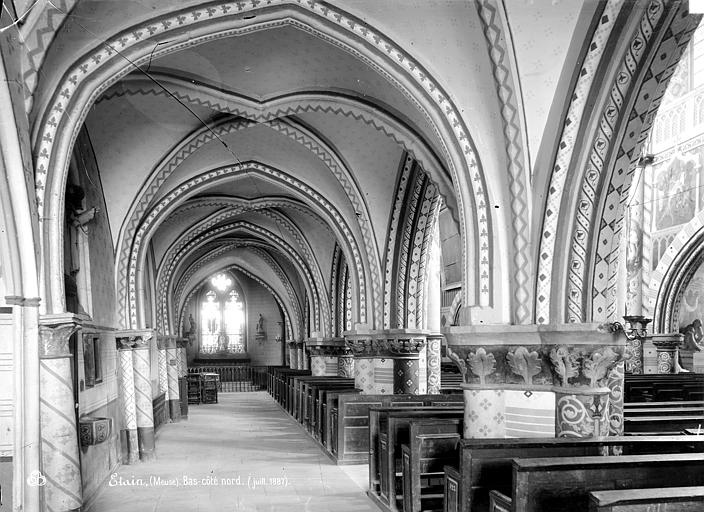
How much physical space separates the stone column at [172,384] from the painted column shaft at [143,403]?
525 cm

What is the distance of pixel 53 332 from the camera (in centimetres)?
658

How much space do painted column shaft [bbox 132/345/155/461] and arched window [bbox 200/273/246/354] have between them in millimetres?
20133

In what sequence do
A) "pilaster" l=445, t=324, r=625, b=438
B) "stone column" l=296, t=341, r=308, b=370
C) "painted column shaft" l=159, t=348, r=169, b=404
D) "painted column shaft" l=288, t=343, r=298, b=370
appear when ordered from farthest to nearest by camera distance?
"painted column shaft" l=288, t=343, r=298, b=370
"stone column" l=296, t=341, r=308, b=370
"painted column shaft" l=159, t=348, r=169, b=404
"pilaster" l=445, t=324, r=625, b=438

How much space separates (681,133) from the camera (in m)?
17.2

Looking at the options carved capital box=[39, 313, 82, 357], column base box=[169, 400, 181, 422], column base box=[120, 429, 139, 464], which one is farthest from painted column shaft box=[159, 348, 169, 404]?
carved capital box=[39, 313, 82, 357]

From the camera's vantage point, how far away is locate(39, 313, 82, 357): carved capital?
652cm

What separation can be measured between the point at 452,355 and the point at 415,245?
490 centimetres

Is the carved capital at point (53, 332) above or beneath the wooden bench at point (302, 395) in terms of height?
above

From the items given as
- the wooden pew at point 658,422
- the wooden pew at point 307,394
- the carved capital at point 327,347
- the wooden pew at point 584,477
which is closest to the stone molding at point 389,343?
the wooden pew at point 307,394

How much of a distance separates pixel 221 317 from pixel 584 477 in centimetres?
2933

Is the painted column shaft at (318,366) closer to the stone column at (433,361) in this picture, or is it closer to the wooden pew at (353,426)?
the stone column at (433,361)

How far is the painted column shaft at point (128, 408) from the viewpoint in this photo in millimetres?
11616

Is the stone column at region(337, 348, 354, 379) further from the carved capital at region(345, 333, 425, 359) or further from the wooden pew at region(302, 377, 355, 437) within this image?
the carved capital at region(345, 333, 425, 359)

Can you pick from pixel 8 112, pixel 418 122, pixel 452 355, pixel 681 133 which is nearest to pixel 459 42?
pixel 418 122
